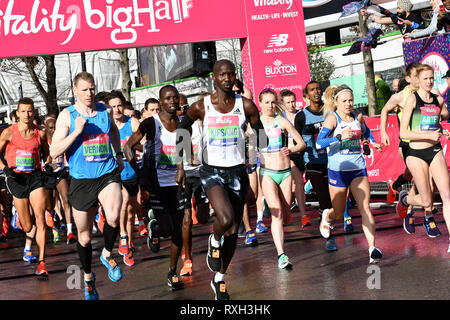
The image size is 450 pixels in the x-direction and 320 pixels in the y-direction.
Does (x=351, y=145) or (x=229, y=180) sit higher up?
(x=351, y=145)

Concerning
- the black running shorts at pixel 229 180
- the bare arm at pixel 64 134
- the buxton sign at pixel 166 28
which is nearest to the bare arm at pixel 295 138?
the black running shorts at pixel 229 180

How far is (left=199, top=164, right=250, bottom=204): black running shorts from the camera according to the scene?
21.7ft

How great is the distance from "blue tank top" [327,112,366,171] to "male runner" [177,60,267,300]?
1730 mm

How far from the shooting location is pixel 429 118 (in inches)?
332

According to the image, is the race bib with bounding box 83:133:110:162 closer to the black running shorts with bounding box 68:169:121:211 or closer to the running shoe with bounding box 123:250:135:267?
the black running shorts with bounding box 68:169:121:211

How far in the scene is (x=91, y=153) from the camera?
688 cm

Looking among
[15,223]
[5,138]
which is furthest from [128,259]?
[15,223]

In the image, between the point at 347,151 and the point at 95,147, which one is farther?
the point at 347,151

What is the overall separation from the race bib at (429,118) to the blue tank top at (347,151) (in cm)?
77

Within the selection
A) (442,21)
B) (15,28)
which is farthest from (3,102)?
(442,21)

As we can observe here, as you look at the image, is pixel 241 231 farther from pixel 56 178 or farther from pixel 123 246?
pixel 56 178

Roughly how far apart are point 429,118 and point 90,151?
402cm

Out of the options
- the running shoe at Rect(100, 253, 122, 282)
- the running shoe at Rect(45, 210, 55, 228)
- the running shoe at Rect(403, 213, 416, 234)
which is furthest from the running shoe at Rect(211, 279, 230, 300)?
the running shoe at Rect(45, 210, 55, 228)

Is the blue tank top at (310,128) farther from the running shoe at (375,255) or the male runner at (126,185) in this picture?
the running shoe at (375,255)
